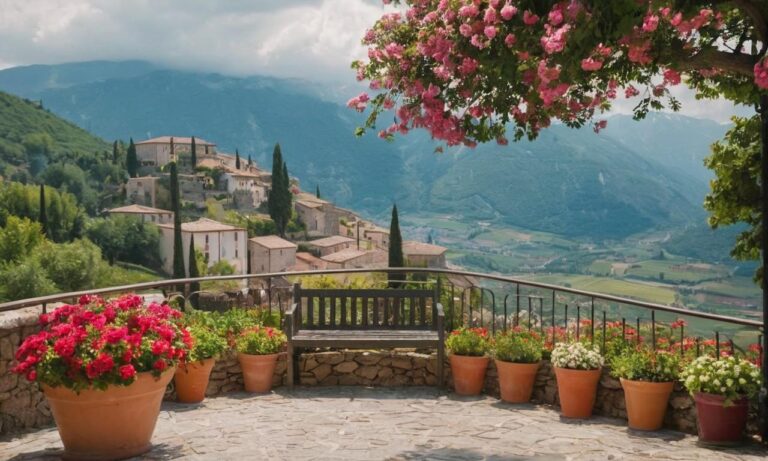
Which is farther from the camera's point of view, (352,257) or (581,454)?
(352,257)

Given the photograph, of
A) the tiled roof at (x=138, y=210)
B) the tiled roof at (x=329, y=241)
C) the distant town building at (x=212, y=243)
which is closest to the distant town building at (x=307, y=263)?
the tiled roof at (x=329, y=241)

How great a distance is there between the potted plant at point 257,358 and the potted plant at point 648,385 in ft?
11.2

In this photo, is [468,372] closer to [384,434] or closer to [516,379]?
[516,379]

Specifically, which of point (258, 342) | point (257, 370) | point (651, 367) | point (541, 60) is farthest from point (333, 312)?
point (541, 60)

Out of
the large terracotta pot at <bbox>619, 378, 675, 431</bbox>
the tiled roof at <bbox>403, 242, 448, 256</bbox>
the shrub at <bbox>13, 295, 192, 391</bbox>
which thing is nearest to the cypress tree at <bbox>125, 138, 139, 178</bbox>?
the tiled roof at <bbox>403, 242, 448, 256</bbox>

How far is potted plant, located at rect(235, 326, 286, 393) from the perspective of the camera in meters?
7.23

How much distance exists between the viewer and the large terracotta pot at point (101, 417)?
4859 millimetres

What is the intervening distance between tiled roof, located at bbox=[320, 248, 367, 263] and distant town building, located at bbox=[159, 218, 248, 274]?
996 cm

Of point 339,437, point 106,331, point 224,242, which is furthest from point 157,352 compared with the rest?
point 224,242

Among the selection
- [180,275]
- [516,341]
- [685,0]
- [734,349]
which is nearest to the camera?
[685,0]

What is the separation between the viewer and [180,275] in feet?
207

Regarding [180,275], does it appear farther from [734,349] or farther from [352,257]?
[734,349]

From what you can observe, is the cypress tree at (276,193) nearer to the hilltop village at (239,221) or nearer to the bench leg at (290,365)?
the hilltop village at (239,221)

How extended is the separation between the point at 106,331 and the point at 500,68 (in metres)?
3.22
